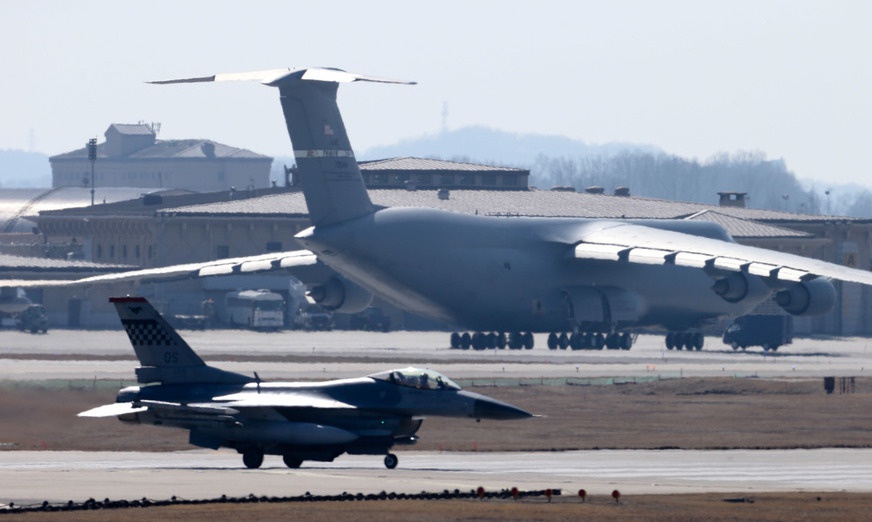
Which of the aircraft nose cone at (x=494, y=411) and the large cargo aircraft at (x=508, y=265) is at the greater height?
the large cargo aircraft at (x=508, y=265)

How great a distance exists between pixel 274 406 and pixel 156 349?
2.82 m


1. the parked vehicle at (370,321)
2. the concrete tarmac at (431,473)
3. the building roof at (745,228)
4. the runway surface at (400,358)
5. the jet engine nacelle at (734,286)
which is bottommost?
the concrete tarmac at (431,473)

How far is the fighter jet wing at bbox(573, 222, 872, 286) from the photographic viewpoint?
6752 cm

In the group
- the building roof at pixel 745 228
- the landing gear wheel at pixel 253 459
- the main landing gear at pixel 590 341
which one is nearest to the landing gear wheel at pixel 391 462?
the landing gear wheel at pixel 253 459

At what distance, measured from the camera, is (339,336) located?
90375 mm

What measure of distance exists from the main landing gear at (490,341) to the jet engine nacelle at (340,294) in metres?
4.42

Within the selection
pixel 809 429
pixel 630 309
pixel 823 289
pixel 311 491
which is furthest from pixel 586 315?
pixel 311 491

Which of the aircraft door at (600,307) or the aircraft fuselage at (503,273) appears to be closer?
the aircraft fuselage at (503,273)

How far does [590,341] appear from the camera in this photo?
257 ft

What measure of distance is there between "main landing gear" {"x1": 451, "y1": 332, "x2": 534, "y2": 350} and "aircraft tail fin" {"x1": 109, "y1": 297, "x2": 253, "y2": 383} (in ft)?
142

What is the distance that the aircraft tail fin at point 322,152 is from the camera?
71312 millimetres

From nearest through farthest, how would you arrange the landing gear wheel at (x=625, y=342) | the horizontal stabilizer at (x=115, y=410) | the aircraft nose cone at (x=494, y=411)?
1. the horizontal stabilizer at (x=115, y=410)
2. the aircraft nose cone at (x=494, y=411)
3. the landing gear wheel at (x=625, y=342)

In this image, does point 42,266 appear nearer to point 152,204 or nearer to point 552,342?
point 152,204

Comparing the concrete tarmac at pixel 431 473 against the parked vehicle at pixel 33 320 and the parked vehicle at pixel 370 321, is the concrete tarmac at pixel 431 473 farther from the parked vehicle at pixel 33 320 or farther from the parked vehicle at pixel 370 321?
the parked vehicle at pixel 370 321
